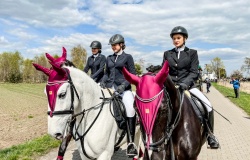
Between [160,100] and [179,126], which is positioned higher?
[160,100]

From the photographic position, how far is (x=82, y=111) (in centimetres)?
450

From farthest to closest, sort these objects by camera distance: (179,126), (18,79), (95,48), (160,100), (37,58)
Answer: (37,58) < (18,79) < (95,48) < (179,126) < (160,100)

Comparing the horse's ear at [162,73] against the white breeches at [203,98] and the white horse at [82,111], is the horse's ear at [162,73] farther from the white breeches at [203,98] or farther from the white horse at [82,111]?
the white breeches at [203,98]

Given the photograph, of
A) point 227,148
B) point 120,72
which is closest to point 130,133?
point 120,72

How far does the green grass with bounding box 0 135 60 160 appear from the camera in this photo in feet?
23.1

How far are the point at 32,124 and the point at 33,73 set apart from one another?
76.1 meters

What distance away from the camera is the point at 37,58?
87938 millimetres

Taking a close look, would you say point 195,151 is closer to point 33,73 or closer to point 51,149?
point 51,149

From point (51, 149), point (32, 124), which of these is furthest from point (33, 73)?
point (51, 149)

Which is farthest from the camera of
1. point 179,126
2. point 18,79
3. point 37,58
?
point 37,58

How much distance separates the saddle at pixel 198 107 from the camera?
4250mm

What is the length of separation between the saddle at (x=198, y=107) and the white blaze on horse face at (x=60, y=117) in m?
1.93

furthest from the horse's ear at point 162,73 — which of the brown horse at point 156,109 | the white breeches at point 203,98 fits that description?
the white breeches at point 203,98

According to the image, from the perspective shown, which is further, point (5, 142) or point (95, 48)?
point (5, 142)
